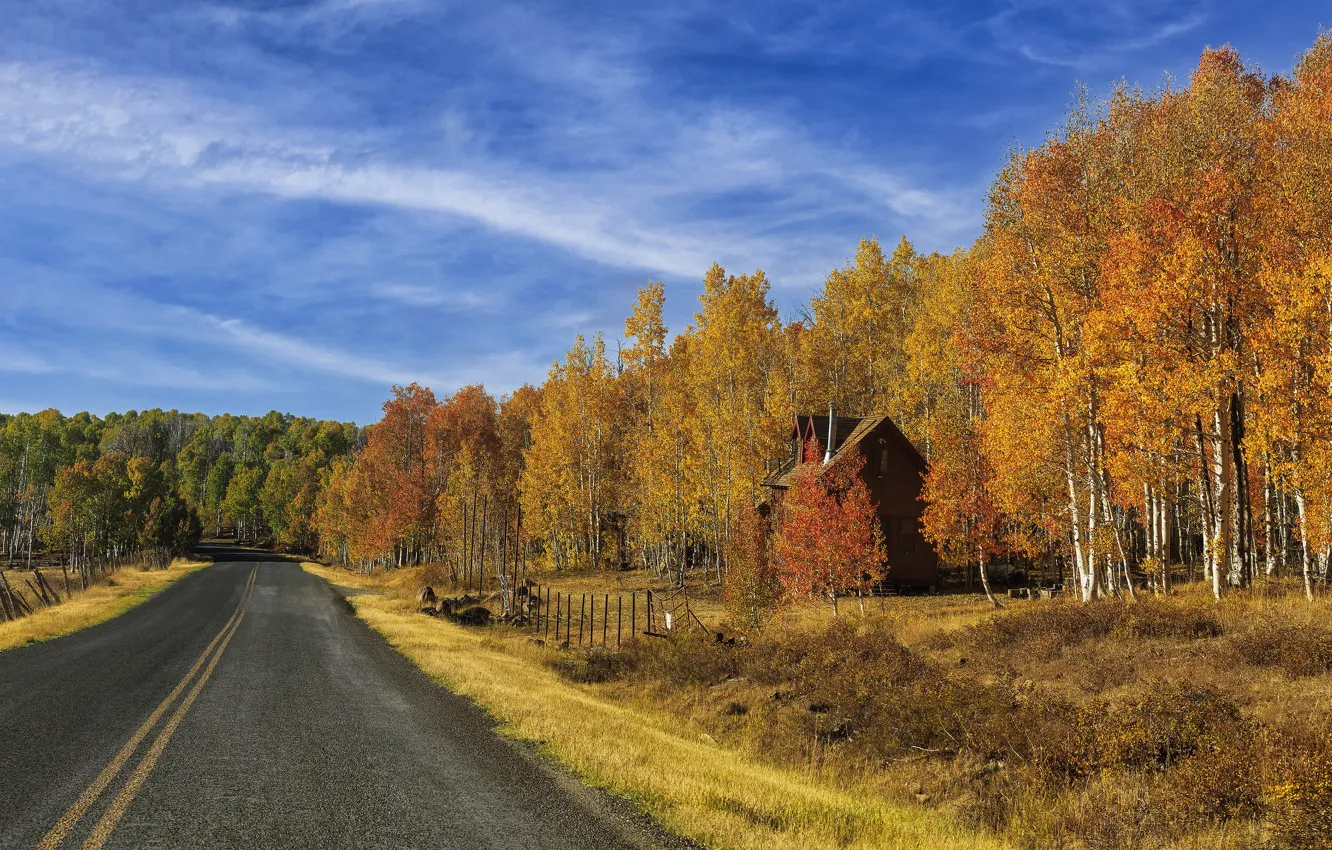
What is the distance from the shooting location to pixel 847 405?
56281mm

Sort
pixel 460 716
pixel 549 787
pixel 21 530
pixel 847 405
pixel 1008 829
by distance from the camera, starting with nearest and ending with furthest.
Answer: pixel 549 787, pixel 1008 829, pixel 460 716, pixel 847 405, pixel 21 530

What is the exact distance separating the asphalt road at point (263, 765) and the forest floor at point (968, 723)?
109 centimetres

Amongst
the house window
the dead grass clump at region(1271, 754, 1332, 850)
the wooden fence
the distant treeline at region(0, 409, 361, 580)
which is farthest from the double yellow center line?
the distant treeline at region(0, 409, 361, 580)

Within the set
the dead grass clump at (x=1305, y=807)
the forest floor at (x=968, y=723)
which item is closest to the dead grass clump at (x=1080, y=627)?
the forest floor at (x=968, y=723)

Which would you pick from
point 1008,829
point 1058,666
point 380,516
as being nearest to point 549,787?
point 1008,829

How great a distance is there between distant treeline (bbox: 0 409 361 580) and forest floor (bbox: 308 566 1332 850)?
4824 centimetres

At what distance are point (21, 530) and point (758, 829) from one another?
130859mm

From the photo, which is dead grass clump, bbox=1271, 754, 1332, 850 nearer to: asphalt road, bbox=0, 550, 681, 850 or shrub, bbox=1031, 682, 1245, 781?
shrub, bbox=1031, 682, 1245, 781

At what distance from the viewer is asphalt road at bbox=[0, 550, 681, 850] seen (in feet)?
24.3

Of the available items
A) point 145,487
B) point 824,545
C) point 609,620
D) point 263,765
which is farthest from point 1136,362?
point 145,487

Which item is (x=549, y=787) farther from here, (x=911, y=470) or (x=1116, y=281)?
(x=911, y=470)

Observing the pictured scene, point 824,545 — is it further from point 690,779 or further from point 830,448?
point 690,779

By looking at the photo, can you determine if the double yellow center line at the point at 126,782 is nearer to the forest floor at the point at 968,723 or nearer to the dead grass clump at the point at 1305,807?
the forest floor at the point at 968,723

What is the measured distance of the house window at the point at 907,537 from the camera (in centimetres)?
4138
